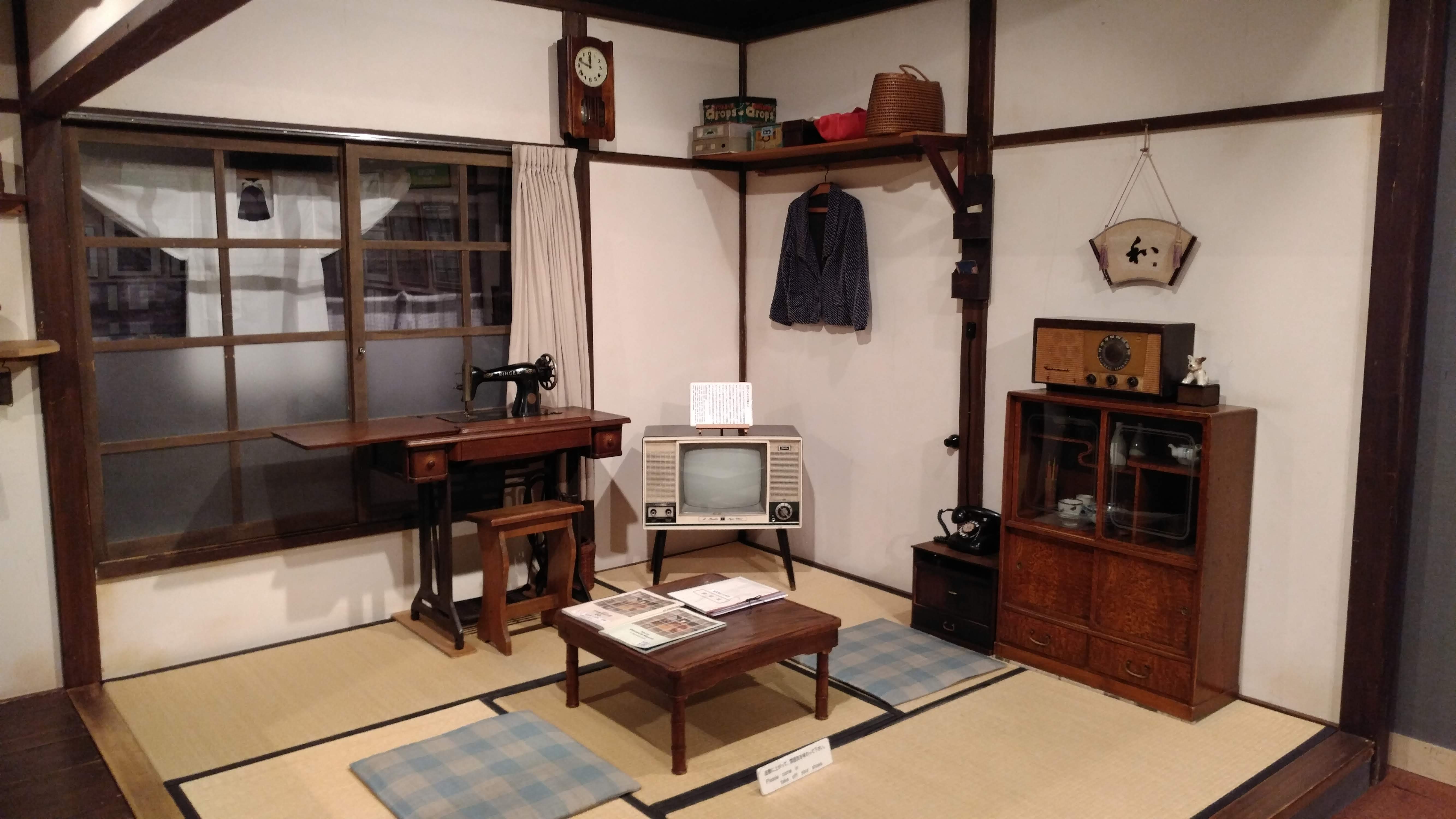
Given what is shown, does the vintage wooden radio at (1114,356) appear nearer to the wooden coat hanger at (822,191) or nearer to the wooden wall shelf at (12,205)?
the wooden coat hanger at (822,191)

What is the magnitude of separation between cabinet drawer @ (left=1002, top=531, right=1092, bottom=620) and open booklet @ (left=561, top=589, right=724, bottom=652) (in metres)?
1.19

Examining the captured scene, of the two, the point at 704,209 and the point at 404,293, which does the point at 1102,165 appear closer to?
the point at 704,209

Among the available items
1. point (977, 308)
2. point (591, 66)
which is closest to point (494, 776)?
point (977, 308)

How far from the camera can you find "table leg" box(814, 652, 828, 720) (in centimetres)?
323

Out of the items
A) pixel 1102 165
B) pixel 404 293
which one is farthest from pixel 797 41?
pixel 404 293

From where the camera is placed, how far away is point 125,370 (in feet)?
11.9

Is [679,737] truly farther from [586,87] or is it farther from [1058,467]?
[586,87]

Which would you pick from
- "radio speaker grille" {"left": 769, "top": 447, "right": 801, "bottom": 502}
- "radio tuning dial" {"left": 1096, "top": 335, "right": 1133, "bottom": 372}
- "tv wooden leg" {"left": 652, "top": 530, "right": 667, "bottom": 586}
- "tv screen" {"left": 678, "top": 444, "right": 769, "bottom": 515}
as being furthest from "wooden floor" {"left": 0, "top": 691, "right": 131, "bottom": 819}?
"radio tuning dial" {"left": 1096, "top": 335, "right": 1133, "bottom": 372}

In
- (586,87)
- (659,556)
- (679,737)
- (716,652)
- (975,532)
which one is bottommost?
(679,737)

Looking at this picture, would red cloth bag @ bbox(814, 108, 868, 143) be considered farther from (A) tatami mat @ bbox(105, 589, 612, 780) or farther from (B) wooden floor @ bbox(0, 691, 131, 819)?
(B) wooden floor @ bbox(0, 691, 131, 819)

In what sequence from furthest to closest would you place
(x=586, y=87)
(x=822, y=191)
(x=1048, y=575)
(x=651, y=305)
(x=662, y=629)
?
(x=651, y=305) → (x=822, y=191) → (x=586, y=87) → (x=1048, y=575) → (x=662, y=629)

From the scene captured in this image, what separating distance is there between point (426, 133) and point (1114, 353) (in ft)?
9.13

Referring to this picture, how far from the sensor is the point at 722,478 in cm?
451

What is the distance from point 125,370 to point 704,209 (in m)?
2.65
